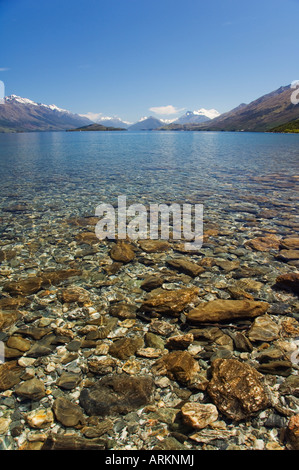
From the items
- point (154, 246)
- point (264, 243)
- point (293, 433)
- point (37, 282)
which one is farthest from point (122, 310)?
point (264, 243)

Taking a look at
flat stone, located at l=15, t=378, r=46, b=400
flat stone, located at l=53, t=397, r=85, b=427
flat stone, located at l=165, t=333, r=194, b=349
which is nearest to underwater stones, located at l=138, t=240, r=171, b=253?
flat stone, located at l=165, t=333, r=194, b=349

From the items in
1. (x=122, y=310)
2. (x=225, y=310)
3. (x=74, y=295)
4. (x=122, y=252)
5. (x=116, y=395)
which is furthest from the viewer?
(x=122, y=252)

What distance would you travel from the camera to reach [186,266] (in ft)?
40.9

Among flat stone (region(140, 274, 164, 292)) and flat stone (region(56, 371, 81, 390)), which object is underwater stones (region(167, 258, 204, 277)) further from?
flat stone (region(56, 371, 81, 390))

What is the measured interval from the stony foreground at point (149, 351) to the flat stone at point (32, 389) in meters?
0.02

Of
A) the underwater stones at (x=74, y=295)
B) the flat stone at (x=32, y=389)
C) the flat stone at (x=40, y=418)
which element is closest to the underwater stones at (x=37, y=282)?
the underwater stones at (x=74, y=295)

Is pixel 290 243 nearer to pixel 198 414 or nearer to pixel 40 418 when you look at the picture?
pixel 198 414

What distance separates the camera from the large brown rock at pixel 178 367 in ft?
22.1

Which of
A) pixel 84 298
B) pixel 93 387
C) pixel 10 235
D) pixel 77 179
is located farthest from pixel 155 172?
pixel 93 387

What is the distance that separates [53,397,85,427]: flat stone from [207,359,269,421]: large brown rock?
3.00 meters

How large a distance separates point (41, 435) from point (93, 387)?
1.45 m

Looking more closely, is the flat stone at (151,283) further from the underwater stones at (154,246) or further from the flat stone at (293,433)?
the flat stone at (293,433)

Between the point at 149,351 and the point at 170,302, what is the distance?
7.22 feet

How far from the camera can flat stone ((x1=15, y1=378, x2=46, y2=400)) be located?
629 cm
